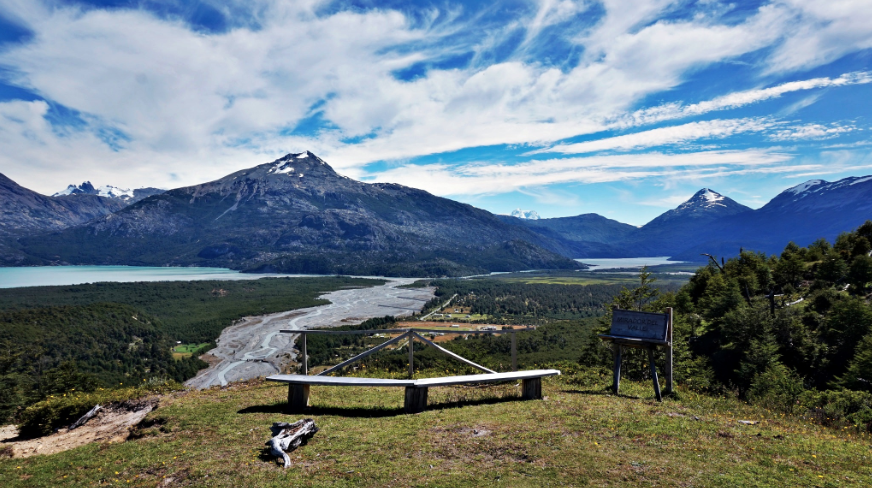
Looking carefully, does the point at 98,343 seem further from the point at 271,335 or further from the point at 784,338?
the point at 784,338

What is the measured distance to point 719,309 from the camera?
4656cm

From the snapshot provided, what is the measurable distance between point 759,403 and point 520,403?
1023cm

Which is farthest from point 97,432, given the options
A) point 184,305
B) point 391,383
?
point 184,305

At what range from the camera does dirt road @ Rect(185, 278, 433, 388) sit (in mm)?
85812

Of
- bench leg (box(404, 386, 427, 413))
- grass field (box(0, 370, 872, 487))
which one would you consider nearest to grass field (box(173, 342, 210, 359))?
grass field (box(0, 370, 872, 487))

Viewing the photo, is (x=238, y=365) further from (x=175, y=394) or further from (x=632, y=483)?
(x=632, y=483)

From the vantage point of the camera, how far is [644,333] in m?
15.5

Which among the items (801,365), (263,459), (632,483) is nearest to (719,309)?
(801,365)

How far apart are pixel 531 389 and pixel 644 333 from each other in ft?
16.3

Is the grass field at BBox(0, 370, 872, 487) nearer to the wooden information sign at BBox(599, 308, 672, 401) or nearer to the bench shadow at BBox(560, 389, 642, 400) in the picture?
the bench shadow at BBox(560, 389, 642, 400)

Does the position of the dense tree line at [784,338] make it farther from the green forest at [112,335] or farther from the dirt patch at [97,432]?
the green forest at [112,335]

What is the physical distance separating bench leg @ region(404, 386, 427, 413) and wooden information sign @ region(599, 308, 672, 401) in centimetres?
759

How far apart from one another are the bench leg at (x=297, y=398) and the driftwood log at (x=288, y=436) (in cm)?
257

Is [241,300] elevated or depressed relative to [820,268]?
depressed
